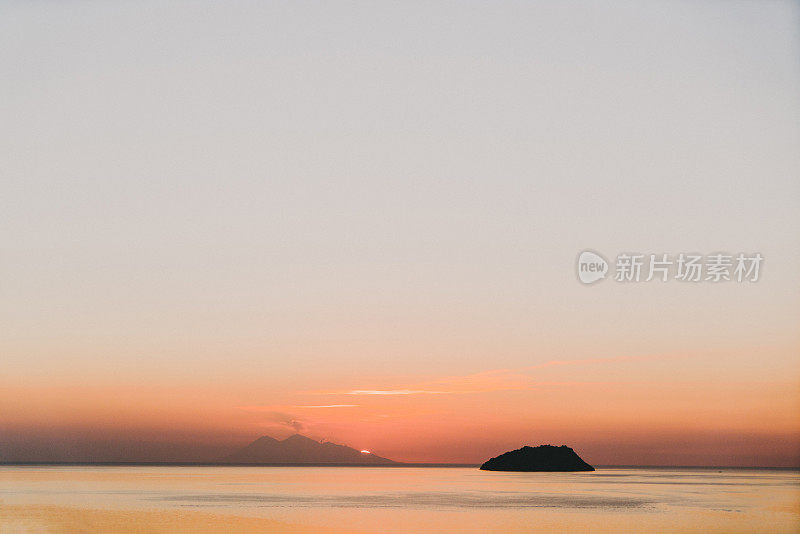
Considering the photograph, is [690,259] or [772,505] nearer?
[690,259]

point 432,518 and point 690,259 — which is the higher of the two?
point 690,259

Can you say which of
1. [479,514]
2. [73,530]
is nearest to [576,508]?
[479,514]

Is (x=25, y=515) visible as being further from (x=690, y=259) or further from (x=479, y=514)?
(x=690, y=259)

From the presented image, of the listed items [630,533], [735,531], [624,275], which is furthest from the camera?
[630,533]

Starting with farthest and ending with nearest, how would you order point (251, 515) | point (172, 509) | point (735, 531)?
point (172, 509)
point (251, 515)
point (735, 531)

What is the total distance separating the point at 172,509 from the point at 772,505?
8876 millimetres

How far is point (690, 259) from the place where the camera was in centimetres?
562

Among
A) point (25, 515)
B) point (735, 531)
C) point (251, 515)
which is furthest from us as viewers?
point (251, 515)

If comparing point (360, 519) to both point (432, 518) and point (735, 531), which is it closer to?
point (432, 518)

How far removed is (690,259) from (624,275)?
1.56 ft

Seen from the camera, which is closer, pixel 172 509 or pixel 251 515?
pixel 251 515

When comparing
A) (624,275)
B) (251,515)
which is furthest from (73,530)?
(624,275)

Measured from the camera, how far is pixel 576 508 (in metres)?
12.5

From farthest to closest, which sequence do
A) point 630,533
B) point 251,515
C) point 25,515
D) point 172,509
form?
point 172,509
point 251,515
point 25,515
point 630,533
